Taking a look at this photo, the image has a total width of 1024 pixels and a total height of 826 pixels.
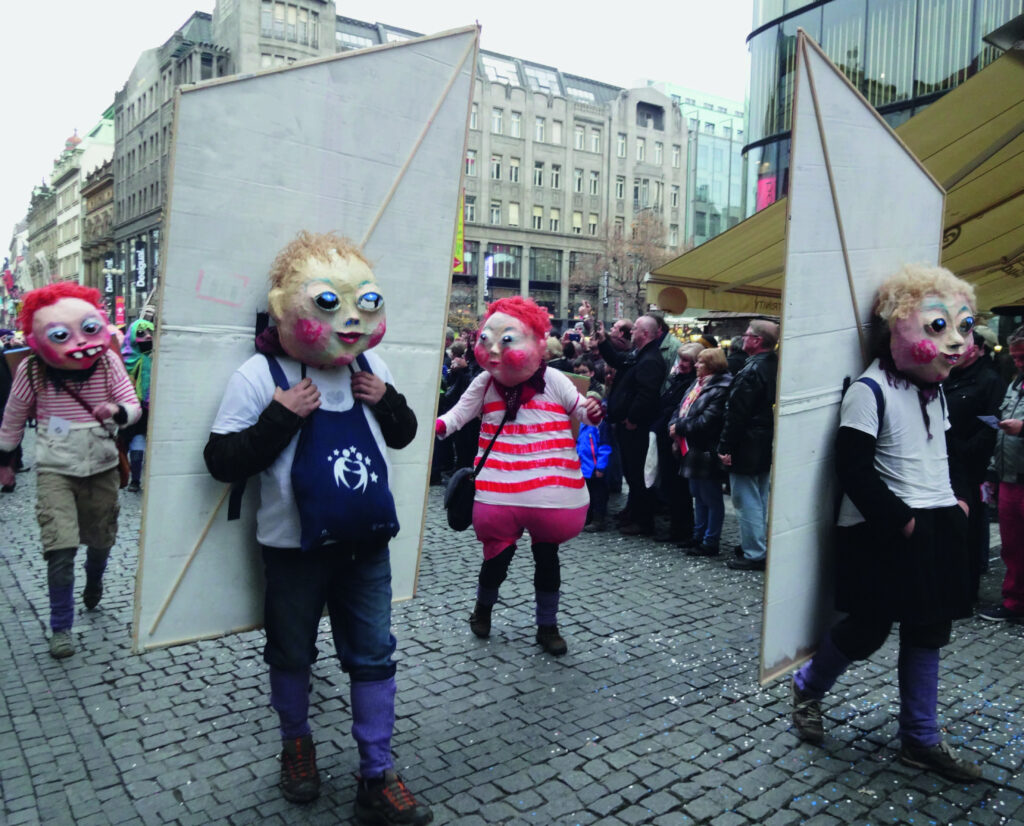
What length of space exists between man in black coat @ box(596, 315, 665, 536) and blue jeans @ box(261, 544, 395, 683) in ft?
15.0

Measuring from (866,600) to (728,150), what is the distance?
240ft

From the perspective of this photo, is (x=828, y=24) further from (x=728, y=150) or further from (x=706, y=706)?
(x=728, y=150)

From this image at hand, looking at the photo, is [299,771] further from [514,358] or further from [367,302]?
[514,358]

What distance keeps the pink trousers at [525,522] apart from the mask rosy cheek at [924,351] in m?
1.90

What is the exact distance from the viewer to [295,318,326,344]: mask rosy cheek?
2895 mm

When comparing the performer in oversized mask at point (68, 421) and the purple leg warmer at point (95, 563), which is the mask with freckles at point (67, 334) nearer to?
the performer in oversized mask at point (68, 421)

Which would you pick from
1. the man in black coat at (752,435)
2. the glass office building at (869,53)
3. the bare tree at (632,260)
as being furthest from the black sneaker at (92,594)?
the bare tree at (632,260)

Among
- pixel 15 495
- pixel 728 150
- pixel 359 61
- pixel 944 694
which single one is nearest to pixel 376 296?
pixel 359 61

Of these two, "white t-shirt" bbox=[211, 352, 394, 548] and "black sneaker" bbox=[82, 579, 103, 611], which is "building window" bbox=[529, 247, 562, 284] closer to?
"black sneaker" bbox=[82, 579, 103, 611]

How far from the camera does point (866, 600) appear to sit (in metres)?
3.26

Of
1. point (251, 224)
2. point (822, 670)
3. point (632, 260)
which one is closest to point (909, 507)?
point (822, 670)

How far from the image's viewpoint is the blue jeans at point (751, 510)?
6.52m

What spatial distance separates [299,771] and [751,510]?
14.4ft

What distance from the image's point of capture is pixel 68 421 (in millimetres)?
4699
